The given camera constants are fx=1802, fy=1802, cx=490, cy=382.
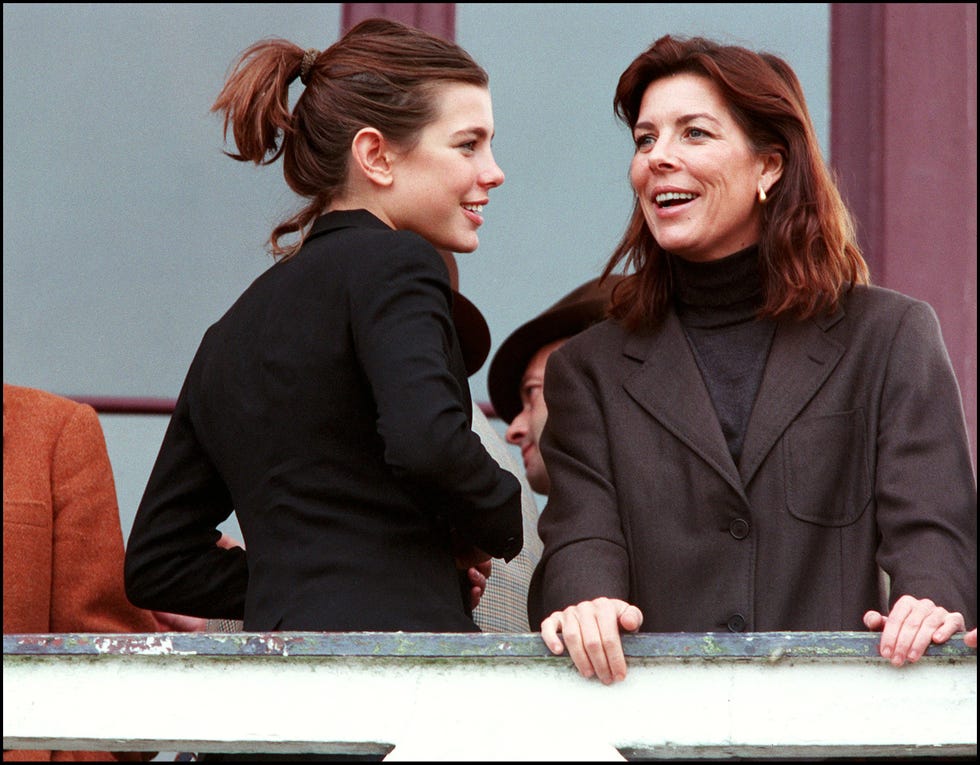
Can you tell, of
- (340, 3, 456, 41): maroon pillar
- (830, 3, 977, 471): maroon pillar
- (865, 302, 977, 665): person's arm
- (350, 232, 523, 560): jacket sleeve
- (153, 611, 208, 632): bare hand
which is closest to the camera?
(350, 232, 523, 560): jacket sleeve

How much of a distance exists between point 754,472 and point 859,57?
2.57 meters

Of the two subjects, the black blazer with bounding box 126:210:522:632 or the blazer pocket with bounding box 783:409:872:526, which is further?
the blazer pocket with bounding box 783:409:872:526

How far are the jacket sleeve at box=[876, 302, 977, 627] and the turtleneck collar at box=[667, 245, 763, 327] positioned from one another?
0.88 ft

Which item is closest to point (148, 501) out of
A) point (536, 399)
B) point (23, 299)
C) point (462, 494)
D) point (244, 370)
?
point (244, 370)

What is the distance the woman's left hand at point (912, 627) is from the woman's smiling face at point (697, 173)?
2.93 ft

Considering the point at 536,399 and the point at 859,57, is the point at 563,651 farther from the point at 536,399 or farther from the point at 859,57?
the point at 859,57

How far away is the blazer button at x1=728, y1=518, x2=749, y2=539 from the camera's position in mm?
2744

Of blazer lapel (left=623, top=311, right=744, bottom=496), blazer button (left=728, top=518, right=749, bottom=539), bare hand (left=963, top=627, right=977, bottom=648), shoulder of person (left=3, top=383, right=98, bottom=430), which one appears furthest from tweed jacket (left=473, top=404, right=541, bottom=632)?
bare hand (left=963, top=627, right=977, bottom=648)

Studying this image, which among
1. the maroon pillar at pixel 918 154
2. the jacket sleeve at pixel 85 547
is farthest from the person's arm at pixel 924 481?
the maroon pillar at pixel 918 154

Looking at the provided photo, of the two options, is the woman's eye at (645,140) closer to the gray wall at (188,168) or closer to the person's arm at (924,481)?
the person's arm at (924,481)

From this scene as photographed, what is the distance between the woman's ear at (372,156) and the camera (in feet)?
8.47

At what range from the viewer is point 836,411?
2795 mm

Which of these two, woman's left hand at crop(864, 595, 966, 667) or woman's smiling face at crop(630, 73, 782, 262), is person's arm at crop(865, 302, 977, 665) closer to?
woman's left hand at crop(864, 595, 966, 667)

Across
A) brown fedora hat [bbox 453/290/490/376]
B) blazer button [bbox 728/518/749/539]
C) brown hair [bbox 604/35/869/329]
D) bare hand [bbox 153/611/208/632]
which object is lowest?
bare hand [bbox 153/611/208/632]
